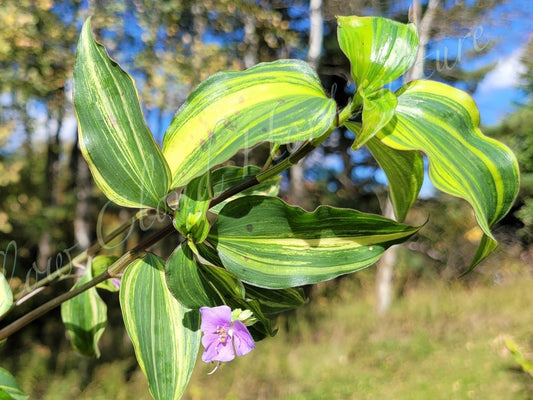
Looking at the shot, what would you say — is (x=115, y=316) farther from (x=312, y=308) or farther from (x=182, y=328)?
(x=182, y=328)

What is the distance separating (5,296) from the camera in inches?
10.5

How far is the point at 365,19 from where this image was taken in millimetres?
209

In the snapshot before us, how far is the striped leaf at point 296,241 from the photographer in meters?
0.19

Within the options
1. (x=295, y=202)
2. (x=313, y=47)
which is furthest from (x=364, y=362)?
(x=313, y=47)

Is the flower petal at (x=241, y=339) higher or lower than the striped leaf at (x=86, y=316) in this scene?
higher

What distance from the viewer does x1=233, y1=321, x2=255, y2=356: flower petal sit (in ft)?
0.68

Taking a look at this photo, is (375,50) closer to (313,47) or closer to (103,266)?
(103,266)

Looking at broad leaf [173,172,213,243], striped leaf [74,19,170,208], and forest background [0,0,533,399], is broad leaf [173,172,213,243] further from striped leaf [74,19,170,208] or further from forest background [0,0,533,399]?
forest background [0,0,533,399]

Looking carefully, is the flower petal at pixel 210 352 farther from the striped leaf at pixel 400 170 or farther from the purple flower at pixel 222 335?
the striped leaf at pixel 400 170

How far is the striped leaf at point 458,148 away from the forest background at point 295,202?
209 centimetres

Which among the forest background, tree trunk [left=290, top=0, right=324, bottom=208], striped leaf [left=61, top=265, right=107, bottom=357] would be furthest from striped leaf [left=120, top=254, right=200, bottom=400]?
tree trunk [left=290, top=0, right=324, bottom=208]

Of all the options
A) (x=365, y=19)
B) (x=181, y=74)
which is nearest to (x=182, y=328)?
(x=365, y=19)

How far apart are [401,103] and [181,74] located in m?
3.24

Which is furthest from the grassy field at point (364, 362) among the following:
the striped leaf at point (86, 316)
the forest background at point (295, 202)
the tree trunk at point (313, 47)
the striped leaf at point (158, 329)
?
the striped leaf at point (158, 329)
